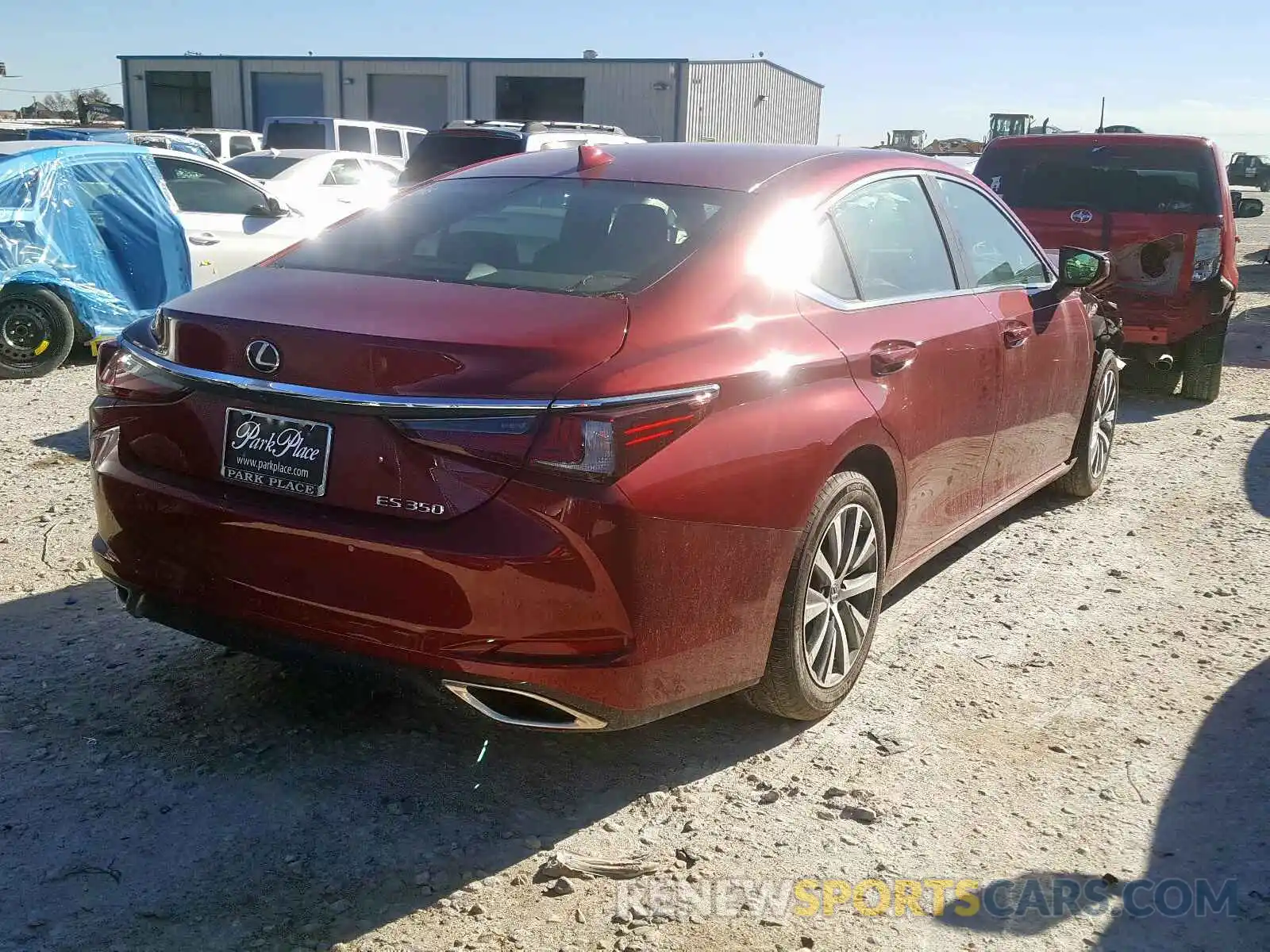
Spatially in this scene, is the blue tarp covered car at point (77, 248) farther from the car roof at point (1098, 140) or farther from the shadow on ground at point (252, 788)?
the car roof at point (1098, 140)

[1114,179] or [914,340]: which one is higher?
[1114,179]

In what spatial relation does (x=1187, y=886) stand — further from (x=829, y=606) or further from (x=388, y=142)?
(x=388, y=142)

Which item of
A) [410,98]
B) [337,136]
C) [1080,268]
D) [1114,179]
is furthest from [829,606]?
[410,98]

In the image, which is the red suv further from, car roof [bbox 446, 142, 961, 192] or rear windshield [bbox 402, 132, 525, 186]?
rear windshield [bbox 402, 132, 525, 186]

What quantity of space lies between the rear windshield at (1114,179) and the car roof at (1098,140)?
0.11 ft

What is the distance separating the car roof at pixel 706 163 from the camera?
3.74m

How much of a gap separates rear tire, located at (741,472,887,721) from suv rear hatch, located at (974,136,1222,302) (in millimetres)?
5894

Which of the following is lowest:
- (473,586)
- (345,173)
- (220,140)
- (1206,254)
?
(473,586)

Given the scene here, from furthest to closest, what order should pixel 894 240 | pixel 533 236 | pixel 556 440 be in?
pixel 894 240, pixel 533 236, pixel 556 440

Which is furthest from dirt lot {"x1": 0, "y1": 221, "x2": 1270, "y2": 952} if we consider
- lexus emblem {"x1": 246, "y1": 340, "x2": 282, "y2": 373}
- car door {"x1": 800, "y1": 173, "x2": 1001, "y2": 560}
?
lexus emblem {"x1": 246, "y1": 340, "x2": 282, "y2": 373}

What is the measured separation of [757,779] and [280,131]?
2272cm

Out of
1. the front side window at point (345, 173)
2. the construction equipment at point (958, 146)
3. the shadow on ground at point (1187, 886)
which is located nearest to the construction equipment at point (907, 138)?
the construction equipment at point (958, 146)

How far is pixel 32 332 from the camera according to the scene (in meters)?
8.48

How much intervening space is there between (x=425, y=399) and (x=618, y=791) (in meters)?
1.21
